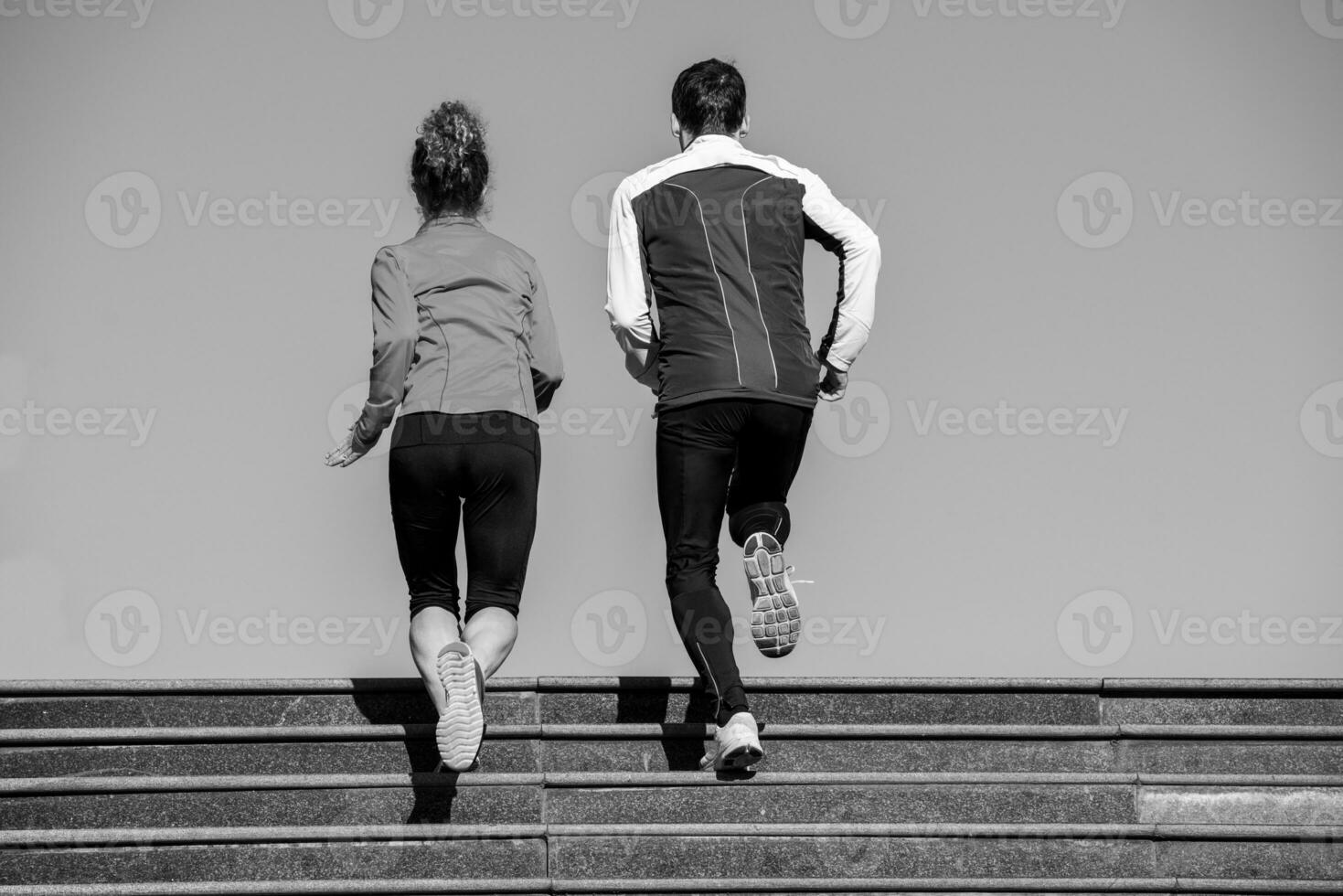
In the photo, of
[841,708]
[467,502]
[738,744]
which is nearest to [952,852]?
[841,708]

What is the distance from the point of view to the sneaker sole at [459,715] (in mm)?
4156

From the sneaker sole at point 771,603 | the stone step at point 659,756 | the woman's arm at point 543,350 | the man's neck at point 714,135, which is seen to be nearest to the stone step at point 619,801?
the stone step at point 659,756

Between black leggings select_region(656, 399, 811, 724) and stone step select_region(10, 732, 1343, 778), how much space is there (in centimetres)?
31

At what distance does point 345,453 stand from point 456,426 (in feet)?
1.47

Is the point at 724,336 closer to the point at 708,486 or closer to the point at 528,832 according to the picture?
the point at 708,486

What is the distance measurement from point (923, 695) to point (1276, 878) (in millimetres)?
1071

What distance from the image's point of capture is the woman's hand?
4.69 meters

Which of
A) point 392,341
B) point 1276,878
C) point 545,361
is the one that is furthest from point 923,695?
point 392,341

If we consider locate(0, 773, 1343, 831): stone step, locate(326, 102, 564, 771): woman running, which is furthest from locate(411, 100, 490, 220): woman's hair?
locate(0, 773, 1343, 831): stone step

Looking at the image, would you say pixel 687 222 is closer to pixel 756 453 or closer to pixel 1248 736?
pixel 756 453

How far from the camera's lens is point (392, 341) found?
4512 mm

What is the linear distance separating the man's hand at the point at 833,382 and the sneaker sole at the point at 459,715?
53.2 inches

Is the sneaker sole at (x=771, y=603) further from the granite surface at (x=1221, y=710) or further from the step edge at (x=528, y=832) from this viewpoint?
the granite surface at (x=1221, y=710)

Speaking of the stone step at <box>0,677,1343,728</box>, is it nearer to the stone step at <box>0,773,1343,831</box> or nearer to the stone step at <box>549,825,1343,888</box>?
the stone step at <box>0,773,1343,831</box>
